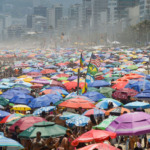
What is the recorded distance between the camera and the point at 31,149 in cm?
895

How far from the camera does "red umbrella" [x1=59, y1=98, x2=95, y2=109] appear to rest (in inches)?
506

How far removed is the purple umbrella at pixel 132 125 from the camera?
8787 millimetres

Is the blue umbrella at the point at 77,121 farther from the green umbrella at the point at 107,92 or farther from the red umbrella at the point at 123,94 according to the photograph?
the green umbrella at the point at 107,92

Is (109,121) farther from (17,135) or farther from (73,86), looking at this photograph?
(73,86)

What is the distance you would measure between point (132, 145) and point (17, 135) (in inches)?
99.3

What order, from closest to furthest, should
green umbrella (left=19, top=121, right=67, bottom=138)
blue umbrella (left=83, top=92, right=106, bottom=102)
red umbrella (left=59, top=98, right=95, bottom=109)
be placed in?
green umbrella (left=19, top=121, right=67, bottom=138)
red umbrella (left=59, top=98, right=95, bottom=109)
blue umbrella (left=83, top=92, right=106, bottom=102)

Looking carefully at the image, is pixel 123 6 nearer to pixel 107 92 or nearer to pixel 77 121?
pixel 107 92

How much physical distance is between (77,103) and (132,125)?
14.0ft

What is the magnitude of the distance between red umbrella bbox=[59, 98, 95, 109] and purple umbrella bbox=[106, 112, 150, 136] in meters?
3.61

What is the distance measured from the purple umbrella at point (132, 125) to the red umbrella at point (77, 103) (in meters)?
3.61

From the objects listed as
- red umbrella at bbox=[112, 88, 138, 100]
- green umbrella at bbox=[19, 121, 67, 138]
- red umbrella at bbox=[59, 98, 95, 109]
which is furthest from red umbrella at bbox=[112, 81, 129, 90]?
green umbrella at bbox=[19, 121, 67, 138]

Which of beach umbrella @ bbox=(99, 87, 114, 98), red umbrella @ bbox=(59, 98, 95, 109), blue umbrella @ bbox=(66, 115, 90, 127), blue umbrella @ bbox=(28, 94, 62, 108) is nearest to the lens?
blue umbrella @ bbox=(66, 115, 90, 127)

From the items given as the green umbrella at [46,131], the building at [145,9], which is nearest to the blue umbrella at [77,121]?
the green umbrella at [46,131]

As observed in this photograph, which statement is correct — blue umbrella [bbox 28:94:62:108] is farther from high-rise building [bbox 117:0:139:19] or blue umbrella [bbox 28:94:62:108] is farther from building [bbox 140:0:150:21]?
high-rise building [bbox 117:0:139:19]
